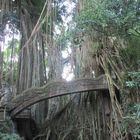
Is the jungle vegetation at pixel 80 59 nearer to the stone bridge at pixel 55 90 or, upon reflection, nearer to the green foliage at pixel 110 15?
the green foliage at pixel 110 15

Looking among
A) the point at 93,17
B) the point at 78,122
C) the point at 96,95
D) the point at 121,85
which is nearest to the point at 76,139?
the point at 78,122

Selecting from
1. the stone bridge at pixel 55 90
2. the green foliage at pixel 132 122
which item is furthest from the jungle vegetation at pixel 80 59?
the stone bridge at pixel 55 90

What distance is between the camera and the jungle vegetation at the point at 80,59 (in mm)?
3986

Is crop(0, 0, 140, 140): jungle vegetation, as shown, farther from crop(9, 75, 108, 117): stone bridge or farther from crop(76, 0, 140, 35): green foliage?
crop(9, 75, 108, 117): stone bridge

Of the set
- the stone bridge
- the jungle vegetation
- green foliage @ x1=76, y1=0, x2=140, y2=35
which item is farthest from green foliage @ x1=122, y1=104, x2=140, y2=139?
green foliage @ x1=76, y1=0, x2=140, y2=35

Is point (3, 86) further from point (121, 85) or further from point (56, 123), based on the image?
point (121, 85)

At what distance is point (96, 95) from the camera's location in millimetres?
4871

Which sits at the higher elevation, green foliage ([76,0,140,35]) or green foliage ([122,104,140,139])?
green foliage ([76,0,140,35])

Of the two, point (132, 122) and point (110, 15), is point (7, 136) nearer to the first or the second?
point (132, 122)

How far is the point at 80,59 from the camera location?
4910mm

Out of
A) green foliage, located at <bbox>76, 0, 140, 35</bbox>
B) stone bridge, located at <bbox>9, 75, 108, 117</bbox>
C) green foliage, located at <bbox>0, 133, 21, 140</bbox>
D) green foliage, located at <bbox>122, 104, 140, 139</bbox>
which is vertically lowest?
green foliage, located at <bbox>0, 133, 21, 140</bbox>

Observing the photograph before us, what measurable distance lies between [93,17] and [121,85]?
106 cm

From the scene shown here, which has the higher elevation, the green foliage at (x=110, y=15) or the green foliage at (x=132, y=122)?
the green foliage at (x=110, y=15)

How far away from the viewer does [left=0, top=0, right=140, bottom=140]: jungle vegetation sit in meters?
3.99
